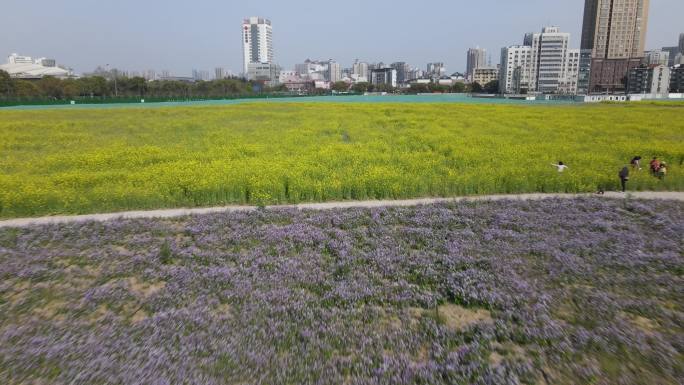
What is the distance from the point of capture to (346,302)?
6793 millimetres

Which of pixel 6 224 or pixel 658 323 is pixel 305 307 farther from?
pixel 6 224

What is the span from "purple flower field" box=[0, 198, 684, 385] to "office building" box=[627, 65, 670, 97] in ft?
608

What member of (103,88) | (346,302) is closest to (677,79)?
(103,88)

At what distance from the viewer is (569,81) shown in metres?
178

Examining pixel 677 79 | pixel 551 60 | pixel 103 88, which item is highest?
pixel 551 60

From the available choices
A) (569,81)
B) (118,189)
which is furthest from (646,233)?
(569,81)

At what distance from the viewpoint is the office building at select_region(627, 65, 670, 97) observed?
15950 centimetres

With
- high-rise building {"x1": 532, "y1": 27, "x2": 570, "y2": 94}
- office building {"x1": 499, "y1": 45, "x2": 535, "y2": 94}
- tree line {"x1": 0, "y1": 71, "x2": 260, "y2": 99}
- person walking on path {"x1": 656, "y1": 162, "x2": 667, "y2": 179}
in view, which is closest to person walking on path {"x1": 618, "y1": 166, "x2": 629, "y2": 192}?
person walking on path {"x1": 656, "y1": 162, "x2": 667, "y2": 179}

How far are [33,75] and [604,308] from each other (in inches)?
8301

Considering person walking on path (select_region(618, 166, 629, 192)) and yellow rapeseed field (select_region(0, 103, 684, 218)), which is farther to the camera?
person walking on path (select_region(618, 166, 629, 192))

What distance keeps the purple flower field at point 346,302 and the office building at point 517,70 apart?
615 ft

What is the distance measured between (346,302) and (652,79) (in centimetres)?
20015

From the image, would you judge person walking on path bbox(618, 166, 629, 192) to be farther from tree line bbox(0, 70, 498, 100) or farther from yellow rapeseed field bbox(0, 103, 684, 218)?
tree line bbox(0, 70, 498, 100)

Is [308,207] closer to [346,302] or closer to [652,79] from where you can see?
[346,302]
